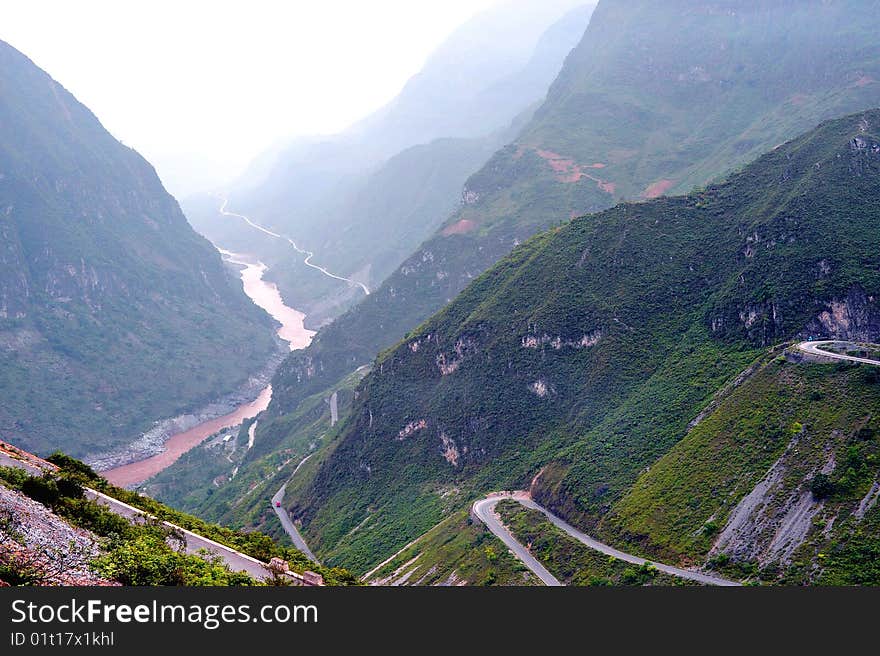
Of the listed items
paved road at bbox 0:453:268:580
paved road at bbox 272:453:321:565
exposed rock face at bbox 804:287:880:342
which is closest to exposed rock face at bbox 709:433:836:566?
exposed rock face at bbox 804:287:880:342

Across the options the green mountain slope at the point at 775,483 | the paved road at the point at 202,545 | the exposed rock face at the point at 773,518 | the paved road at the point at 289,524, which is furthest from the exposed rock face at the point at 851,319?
the paved road at the point at 289,524

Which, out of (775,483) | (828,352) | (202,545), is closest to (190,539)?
(202,545)

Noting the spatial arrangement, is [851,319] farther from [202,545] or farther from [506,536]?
[202,545]

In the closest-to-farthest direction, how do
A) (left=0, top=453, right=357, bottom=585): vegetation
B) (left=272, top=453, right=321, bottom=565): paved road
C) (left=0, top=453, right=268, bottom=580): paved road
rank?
(left=0, top=453, right=357, bottom=585): vegetation, (left=0, top=453, right=268, bottom=580): paved road, (left=272, top=453, right=321, bottom=565): paved road

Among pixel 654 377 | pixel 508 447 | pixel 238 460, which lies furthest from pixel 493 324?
pixel 238 460

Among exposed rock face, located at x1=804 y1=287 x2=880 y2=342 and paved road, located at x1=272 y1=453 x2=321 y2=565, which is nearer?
exposed rock face, located at x1=804 y1=287 x2=880 y2=342

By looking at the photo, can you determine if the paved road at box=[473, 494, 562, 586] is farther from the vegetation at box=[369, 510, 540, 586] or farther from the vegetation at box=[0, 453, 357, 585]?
the vegetation at box=[0, 453, 357, 585]
